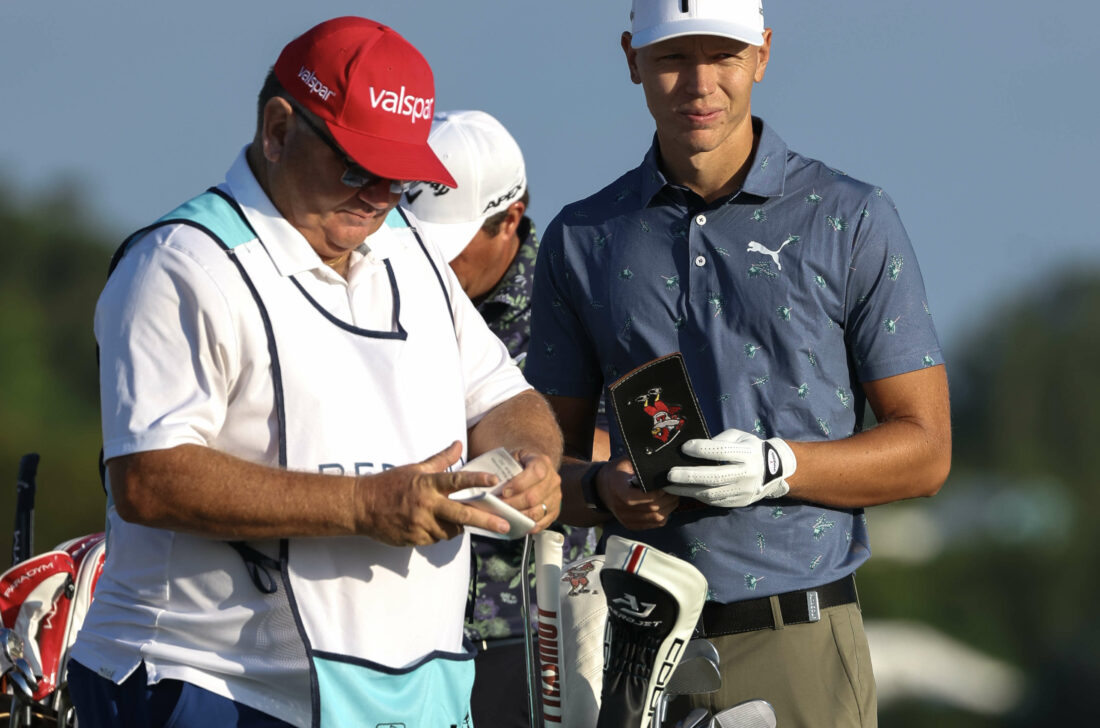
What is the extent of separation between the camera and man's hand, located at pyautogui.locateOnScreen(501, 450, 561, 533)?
9.21 ft

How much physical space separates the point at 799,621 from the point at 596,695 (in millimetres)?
451

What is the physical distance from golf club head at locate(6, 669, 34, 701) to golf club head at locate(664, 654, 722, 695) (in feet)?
7.39

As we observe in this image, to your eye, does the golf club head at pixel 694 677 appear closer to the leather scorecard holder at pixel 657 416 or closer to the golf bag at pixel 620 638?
the golf bag at pixel 620 638

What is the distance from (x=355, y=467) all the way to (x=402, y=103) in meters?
0.67

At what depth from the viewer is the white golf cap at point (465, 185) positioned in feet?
15.4

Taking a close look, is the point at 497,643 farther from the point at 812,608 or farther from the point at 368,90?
the point at 368,90

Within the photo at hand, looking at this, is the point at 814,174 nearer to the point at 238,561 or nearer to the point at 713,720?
the point at 713,720

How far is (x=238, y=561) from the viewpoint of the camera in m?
2.72

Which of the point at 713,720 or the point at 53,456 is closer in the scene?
the point at 713,720

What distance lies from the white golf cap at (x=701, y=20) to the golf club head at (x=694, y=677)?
1.33 meters

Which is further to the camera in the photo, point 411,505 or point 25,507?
point 25,507

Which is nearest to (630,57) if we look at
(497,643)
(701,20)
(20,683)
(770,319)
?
(701,20)

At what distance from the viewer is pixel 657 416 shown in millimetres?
3240

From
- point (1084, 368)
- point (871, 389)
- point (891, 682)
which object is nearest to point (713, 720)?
point (871, 389)
